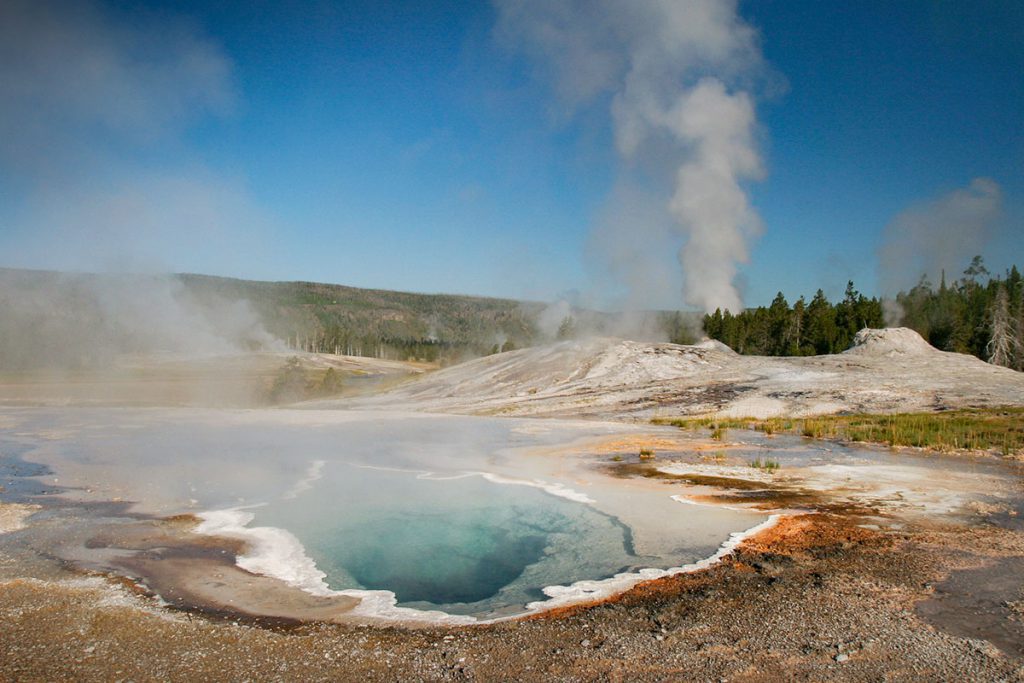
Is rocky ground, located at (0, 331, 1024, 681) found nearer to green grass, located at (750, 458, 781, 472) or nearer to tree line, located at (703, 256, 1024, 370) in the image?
green grass, located at (750, 458, 781, 472)

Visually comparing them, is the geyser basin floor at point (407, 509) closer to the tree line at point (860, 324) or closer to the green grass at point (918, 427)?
the green grass at point (918, 427)

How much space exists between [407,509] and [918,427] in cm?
1904

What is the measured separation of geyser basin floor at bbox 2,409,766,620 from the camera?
738 cm

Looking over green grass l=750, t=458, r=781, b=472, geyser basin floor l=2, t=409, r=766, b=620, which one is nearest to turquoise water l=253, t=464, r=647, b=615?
geyser basin floor l=2, t=409, r=766, b=620

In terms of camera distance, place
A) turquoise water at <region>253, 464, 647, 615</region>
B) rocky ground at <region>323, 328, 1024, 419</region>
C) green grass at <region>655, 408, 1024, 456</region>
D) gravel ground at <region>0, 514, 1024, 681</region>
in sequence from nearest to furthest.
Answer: gravel ground at <region>0, 514, 1024, 681</region>
turquoise water at <region>253, 464, 647, 615</region>
green grass at <region>655, 408, 1024, 456</region>
rocky ground at <region>323, 328, 1024, 419</region>

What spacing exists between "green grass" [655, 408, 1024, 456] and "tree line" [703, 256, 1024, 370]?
32313 millimetres

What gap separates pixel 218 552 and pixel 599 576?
4663 millimetres

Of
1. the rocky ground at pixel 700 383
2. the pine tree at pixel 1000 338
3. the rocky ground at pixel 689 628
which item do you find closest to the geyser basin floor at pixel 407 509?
the rocky ground at pixel 689 628

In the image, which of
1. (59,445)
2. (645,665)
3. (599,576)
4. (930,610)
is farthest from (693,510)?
(59,445)

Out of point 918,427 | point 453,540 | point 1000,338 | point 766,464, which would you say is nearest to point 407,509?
point 453,540

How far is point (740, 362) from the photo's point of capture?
37.8 m

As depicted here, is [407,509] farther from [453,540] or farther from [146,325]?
[146,325]

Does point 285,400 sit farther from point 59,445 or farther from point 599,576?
point 599,576

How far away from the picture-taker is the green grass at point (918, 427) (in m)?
18.3
